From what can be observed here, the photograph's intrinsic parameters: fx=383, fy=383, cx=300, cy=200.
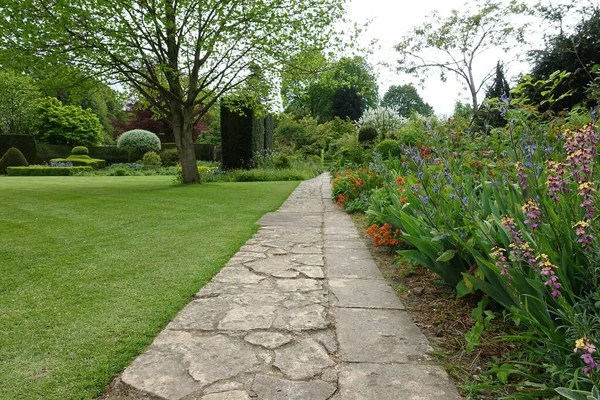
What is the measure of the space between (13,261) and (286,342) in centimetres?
281

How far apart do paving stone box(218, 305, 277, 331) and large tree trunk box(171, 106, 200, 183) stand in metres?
9.85

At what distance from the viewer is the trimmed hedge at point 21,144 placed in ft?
71.3

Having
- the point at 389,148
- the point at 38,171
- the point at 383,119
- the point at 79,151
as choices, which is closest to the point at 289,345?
the point at 389,148

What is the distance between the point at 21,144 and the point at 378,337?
86.0 ft

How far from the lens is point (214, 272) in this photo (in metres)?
3.06

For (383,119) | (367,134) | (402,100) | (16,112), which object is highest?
(402,100)

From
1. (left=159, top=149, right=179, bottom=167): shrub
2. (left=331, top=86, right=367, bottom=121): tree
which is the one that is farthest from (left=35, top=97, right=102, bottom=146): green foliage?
(left=331, top=86, right=367, bottom=121): tree

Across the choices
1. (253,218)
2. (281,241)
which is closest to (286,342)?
(281,241)

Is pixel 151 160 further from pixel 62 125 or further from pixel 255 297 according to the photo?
pixel 255 297

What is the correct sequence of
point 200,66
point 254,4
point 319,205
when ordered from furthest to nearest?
1. point 200,66
2. point 254,4
3. point 319,205

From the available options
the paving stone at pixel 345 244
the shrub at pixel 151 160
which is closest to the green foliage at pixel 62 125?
the shrub at pixel 151 160

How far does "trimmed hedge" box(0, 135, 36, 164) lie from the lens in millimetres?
21720

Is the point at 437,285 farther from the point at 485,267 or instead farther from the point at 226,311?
the point at 226,311

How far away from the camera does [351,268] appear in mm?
3270
